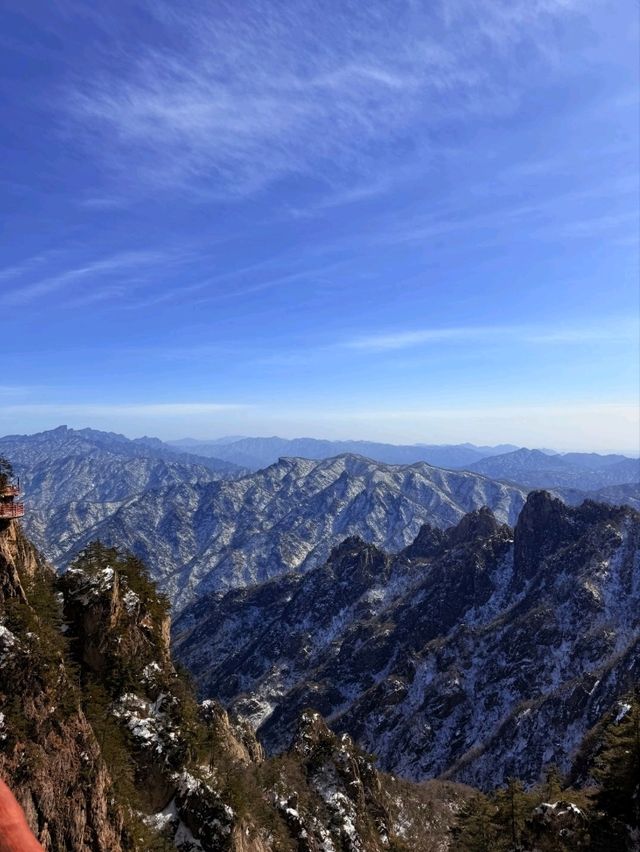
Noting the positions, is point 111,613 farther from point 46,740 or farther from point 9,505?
point 46,740

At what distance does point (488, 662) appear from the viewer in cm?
13500

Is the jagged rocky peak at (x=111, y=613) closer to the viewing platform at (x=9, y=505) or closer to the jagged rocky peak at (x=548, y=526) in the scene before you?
the viewing platform at (x=9, y=505)

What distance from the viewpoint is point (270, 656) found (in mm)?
199625

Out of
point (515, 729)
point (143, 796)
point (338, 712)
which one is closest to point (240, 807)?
point (143, 796)

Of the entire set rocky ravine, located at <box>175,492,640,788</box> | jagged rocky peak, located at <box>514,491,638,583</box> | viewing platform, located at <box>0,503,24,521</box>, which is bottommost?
rocky ravine, located at <box>175,492,640,788</box>

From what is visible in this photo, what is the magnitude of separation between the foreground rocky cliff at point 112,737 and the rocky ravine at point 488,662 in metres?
76.3

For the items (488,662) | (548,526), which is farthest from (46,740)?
(548,526)

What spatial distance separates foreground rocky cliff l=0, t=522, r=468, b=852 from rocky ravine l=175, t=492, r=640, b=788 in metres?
76.3

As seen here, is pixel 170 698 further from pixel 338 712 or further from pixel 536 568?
pixel 536 568

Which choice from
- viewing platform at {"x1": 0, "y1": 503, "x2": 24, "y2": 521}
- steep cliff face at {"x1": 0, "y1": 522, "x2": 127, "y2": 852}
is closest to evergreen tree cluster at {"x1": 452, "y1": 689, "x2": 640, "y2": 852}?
steep cliff face at {"x1": 0, "y1": 522, "x2": 127, "y2": 852}

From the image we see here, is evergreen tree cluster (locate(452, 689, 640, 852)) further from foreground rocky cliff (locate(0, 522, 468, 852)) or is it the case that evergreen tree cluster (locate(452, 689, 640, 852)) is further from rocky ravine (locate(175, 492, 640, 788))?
rocky ravine (locate(175, 492, 640, 788))

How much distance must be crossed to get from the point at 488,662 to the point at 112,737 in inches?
4959

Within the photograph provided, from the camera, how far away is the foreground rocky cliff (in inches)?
905

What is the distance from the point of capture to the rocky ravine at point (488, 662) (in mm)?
107562
